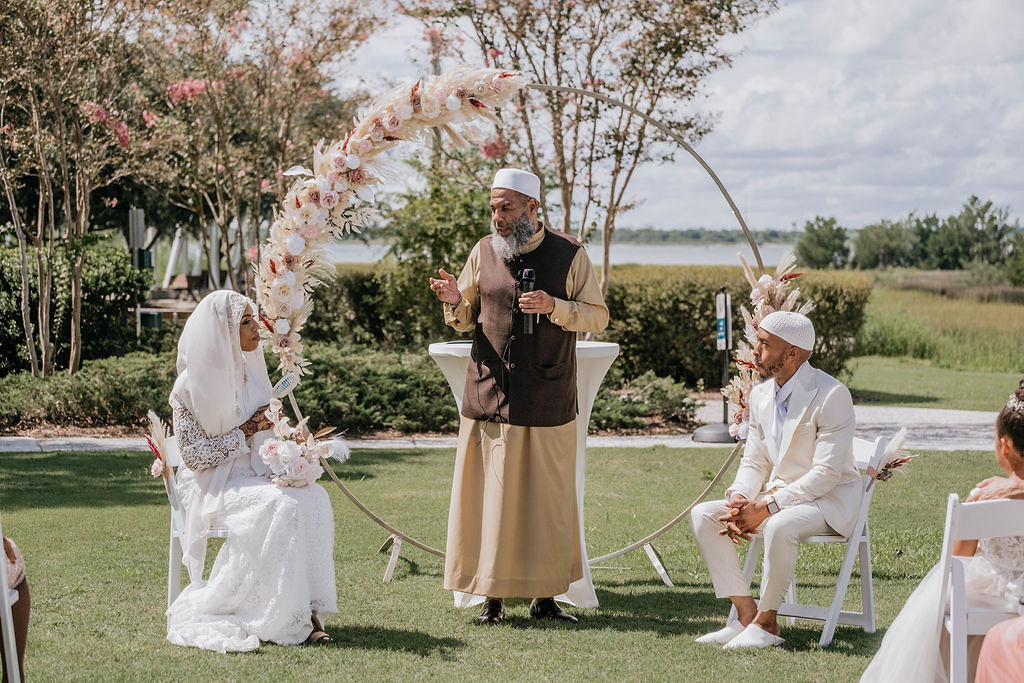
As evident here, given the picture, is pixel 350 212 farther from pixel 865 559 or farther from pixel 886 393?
pixel 886 393

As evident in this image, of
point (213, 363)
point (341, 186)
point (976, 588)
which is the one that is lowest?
point (976, 588)

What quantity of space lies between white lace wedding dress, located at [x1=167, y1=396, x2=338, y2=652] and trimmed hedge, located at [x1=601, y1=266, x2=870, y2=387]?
10333 mm

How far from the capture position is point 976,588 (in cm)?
393

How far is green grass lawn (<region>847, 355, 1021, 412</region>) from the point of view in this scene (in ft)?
49.4

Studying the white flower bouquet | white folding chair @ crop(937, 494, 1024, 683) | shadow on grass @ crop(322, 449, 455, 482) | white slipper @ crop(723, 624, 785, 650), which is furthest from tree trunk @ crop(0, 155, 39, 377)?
white folding chair @ crop(937, 494, 1024, 683)

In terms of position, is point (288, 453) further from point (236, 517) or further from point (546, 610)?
point (546, 610)

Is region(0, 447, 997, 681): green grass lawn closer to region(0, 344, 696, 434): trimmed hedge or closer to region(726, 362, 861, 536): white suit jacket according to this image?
region(726, 362, 861, 536): white suit jacket

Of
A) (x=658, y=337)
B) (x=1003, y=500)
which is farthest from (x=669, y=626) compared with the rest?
(x=658, y=337)

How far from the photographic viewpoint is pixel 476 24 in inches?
472

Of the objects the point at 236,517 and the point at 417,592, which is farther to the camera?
the point at 417,592

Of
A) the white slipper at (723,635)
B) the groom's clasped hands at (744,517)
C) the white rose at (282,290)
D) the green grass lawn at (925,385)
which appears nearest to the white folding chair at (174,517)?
the white rose at (282,290)

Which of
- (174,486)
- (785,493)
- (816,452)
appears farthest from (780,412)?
(174,486)

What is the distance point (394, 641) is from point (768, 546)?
164 centimetres

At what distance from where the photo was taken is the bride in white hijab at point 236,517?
5078mm
